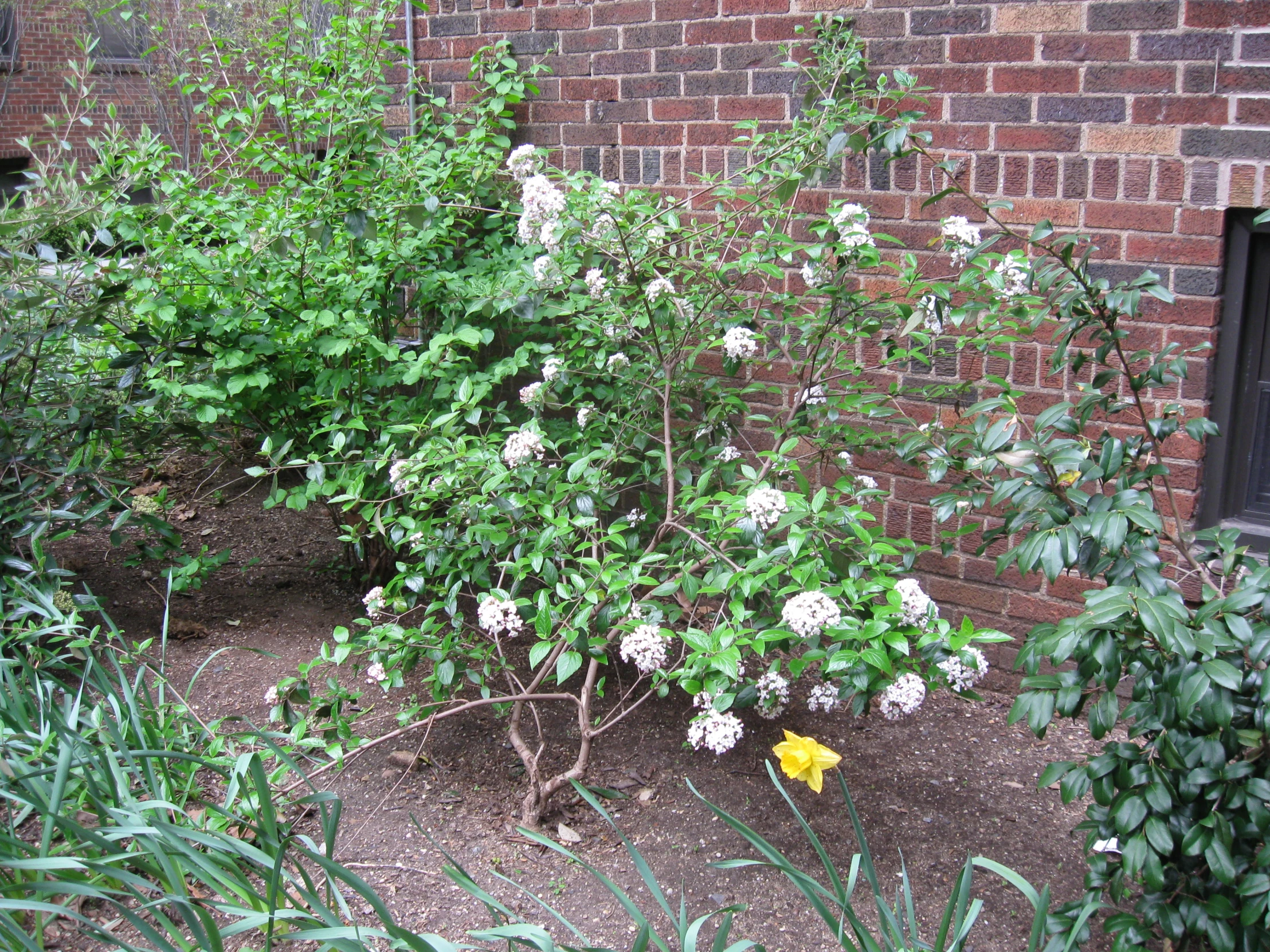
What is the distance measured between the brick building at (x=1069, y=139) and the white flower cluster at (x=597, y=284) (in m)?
1.02

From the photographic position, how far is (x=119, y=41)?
45.5 ft

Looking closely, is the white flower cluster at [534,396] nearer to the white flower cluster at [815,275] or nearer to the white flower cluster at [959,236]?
the white flower cluster at [815,275]

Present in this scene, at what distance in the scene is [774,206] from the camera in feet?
9.91

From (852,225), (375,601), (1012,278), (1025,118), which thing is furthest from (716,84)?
(375,601)

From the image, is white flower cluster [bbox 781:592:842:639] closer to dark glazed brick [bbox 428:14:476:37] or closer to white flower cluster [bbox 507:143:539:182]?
white flower cluster [bbox 507:143:539:182]

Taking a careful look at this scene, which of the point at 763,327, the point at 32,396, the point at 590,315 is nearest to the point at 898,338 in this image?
the point at 763,327

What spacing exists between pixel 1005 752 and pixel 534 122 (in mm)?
2864

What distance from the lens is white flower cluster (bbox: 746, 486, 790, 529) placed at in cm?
224

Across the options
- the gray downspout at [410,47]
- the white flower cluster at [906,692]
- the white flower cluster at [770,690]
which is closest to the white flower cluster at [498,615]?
the white flower cluster at [770,690]

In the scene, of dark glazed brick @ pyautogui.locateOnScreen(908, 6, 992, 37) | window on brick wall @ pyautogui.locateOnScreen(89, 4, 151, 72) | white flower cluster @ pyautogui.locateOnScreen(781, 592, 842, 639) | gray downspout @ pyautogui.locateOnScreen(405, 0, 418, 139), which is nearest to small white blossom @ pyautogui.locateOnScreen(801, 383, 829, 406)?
white flower cluster @ pyautogui.locateOnScreen(781, 592, 842, 639)

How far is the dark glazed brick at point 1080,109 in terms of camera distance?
9.30 ft

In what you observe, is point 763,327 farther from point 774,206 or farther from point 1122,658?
point 1122,658

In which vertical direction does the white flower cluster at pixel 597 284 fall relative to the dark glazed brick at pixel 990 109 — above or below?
below

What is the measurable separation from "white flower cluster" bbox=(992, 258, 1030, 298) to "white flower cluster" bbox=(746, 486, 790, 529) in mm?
733
